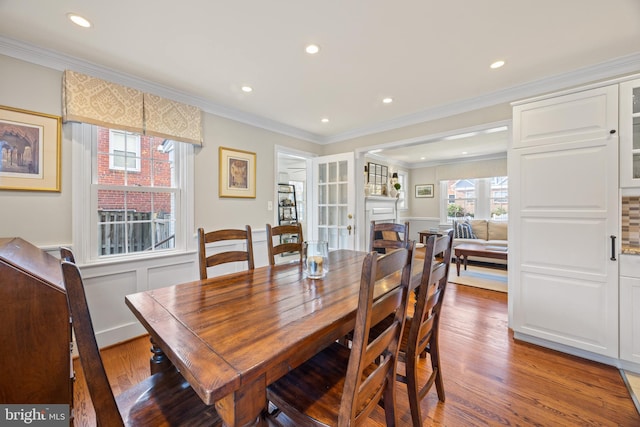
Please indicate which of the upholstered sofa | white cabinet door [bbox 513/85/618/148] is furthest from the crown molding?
the upholstered sofa

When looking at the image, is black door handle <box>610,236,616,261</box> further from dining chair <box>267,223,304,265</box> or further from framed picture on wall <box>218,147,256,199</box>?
framed picture on wall <box>218,147,256,199</box>

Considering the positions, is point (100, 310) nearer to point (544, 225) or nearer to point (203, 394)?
point (203, 394)

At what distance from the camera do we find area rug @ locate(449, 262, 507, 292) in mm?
4009

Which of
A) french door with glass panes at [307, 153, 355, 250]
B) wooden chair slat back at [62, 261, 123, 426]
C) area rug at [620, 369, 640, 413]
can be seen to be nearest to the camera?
wooden chair slat back at [62, 261, 123, 426]

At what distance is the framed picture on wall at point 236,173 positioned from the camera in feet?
10.4

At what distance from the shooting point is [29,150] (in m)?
1.98

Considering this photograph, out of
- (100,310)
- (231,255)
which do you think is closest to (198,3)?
(231,255)

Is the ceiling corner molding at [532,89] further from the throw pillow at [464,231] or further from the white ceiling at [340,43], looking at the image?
the throw pillow at [464,231]

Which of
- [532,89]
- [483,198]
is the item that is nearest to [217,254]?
[532,89]

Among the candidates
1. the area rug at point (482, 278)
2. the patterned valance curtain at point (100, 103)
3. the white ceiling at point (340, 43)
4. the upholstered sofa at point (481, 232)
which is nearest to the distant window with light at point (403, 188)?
the upholstered sofa at point (481, 232)

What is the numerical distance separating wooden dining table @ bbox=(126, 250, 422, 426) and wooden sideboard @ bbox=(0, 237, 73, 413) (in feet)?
0.87

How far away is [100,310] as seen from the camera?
229cm

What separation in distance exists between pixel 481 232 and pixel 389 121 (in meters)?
3.92

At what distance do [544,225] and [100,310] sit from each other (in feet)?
13.3
